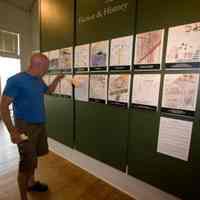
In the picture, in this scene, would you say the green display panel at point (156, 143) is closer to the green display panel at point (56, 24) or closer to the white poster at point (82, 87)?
the white poster at point (82, 87)

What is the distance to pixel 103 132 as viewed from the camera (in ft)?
6.64

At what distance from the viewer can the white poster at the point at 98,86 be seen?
6.46 ft

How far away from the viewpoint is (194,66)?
4.25 feet

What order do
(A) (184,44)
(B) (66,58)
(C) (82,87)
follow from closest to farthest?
(A) (184,44), (C) (82,87), (B) (66,58)

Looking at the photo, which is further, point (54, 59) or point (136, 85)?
point (54, 59)

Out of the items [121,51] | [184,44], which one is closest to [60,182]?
[121,51]

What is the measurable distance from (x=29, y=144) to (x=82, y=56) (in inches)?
51.4

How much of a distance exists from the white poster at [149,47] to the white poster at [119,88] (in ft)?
0.75

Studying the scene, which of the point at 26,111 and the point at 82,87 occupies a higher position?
the point at 82,87

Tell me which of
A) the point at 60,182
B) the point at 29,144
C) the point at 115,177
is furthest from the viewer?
the point at 60,182

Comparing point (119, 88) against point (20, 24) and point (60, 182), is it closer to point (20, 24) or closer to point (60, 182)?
point (60, 182)

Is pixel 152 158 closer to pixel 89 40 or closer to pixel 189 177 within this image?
pixel 189 177

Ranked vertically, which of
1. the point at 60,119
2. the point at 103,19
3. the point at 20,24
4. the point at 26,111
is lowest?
the point at 60,119

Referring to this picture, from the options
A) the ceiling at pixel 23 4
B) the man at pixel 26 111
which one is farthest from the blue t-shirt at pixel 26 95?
the ceiling at pixel 23 4
